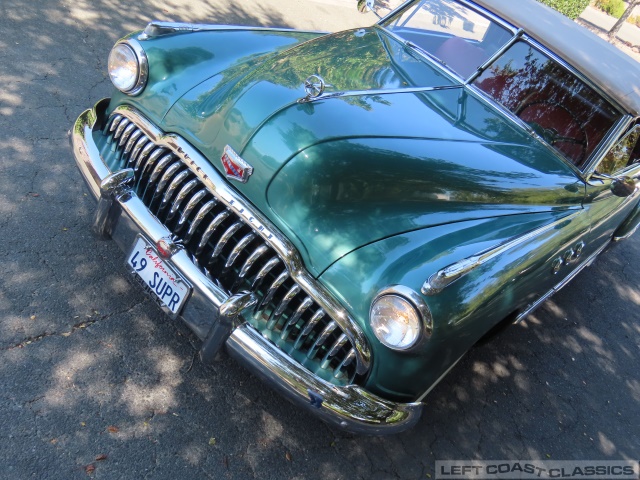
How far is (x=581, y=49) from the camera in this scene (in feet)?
11.1

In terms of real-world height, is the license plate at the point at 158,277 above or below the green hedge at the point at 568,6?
below

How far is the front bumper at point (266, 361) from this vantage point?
7.31ft

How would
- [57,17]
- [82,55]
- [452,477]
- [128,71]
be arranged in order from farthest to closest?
[57,17]
[82,55]
[128,71]
[452,477]

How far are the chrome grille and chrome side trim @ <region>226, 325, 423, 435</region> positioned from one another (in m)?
0.07

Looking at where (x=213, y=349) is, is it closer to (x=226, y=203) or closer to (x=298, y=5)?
(x=226, y=203)

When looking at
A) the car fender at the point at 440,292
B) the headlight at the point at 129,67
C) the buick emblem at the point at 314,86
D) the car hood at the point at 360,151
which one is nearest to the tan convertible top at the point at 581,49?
the car hood at the point at 360,151

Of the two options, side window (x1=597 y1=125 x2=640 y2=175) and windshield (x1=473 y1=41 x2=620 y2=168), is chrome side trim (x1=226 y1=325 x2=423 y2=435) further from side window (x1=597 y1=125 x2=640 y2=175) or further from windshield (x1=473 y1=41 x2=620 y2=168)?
side window (x1=597 y1=125 x2=640 y2=175)

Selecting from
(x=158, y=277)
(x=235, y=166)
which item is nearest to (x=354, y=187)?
(x=235, y=166)

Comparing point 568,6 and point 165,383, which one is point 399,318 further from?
point 568,6

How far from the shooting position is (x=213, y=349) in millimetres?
2428

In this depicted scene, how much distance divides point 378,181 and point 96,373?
1536 mm

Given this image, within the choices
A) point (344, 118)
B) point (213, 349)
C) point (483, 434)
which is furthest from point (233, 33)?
point (483, 434)

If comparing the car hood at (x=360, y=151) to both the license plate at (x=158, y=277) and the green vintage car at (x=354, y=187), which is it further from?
the license plate at (x=158, y=277)

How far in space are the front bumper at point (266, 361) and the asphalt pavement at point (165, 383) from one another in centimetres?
45
